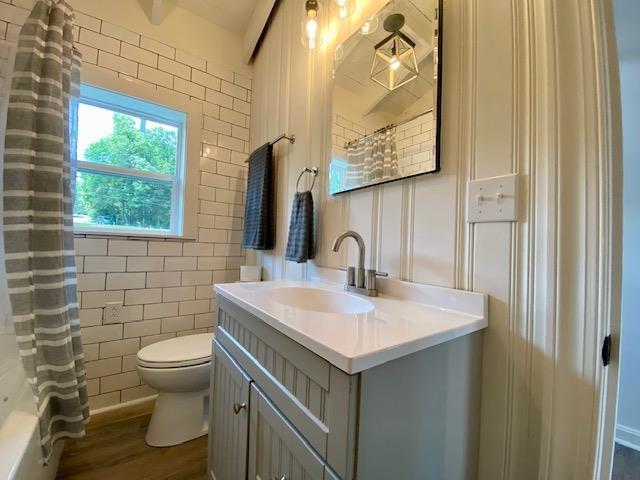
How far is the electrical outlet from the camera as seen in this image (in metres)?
1.64

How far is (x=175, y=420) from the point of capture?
4.66ft

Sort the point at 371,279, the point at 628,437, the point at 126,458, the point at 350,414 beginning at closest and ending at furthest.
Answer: the point at 350,414 < the point at 371,279 < the point at 126,458 < the point at 628,437

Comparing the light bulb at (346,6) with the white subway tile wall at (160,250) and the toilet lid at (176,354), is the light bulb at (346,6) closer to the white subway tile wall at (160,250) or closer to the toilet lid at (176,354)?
the white subway tile wall at (160,250)

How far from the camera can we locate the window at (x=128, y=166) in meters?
1.69

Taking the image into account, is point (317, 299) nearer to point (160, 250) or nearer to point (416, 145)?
point (416, 145)

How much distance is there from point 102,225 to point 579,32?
89.8 inches

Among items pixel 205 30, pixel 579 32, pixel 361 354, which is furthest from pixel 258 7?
pixel 361 354

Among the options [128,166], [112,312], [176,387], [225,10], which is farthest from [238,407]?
[225,10]

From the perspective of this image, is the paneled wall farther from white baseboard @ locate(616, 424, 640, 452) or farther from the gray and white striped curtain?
white baseboard @ locate(616, 424, 640, 452)

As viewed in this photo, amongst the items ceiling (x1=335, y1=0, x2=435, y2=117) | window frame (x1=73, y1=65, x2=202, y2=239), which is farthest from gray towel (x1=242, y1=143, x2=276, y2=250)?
ceiling (x1=335, y1=0, x2=435, y2=117)

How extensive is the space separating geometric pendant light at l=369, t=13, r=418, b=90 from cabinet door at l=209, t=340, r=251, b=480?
1.13 metres

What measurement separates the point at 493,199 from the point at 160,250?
1.87m

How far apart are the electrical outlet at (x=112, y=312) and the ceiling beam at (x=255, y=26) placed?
6.51 ft

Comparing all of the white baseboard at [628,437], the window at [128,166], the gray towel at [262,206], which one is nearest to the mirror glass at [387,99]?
the gray towel at [262,206]
